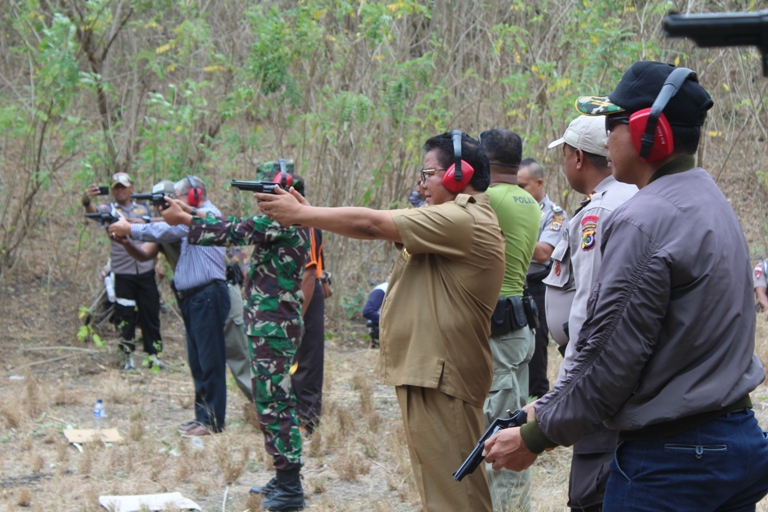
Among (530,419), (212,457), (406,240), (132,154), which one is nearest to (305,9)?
(132,154)

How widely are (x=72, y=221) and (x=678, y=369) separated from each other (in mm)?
11299

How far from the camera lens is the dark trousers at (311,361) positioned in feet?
23.7

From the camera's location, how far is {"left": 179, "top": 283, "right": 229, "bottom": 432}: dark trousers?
22.8 feet

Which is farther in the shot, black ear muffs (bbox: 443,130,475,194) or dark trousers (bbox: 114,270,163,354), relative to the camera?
dark trousers (bbox: 114,270,163,354)

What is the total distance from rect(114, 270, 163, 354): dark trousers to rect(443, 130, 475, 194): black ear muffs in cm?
668

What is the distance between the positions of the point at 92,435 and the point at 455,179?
447cm

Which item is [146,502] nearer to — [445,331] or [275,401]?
[275,401]

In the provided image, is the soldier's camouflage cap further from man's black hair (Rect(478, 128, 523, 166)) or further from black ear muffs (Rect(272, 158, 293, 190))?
man's black hair (Rect(478, 128, 523, 166))

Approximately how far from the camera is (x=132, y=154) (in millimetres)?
10945

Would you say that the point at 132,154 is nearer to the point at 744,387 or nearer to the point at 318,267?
the point at 318,267

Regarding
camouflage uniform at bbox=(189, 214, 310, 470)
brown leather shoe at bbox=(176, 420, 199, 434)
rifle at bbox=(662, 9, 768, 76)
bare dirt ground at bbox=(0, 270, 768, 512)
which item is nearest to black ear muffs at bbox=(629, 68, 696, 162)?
rifle at bbox=(662, 9, 768, 76)

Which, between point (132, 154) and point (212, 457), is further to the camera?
point (132, 154)

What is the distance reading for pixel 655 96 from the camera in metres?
2.42

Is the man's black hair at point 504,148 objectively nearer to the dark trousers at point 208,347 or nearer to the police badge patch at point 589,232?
the police badge patch at point 589,232
